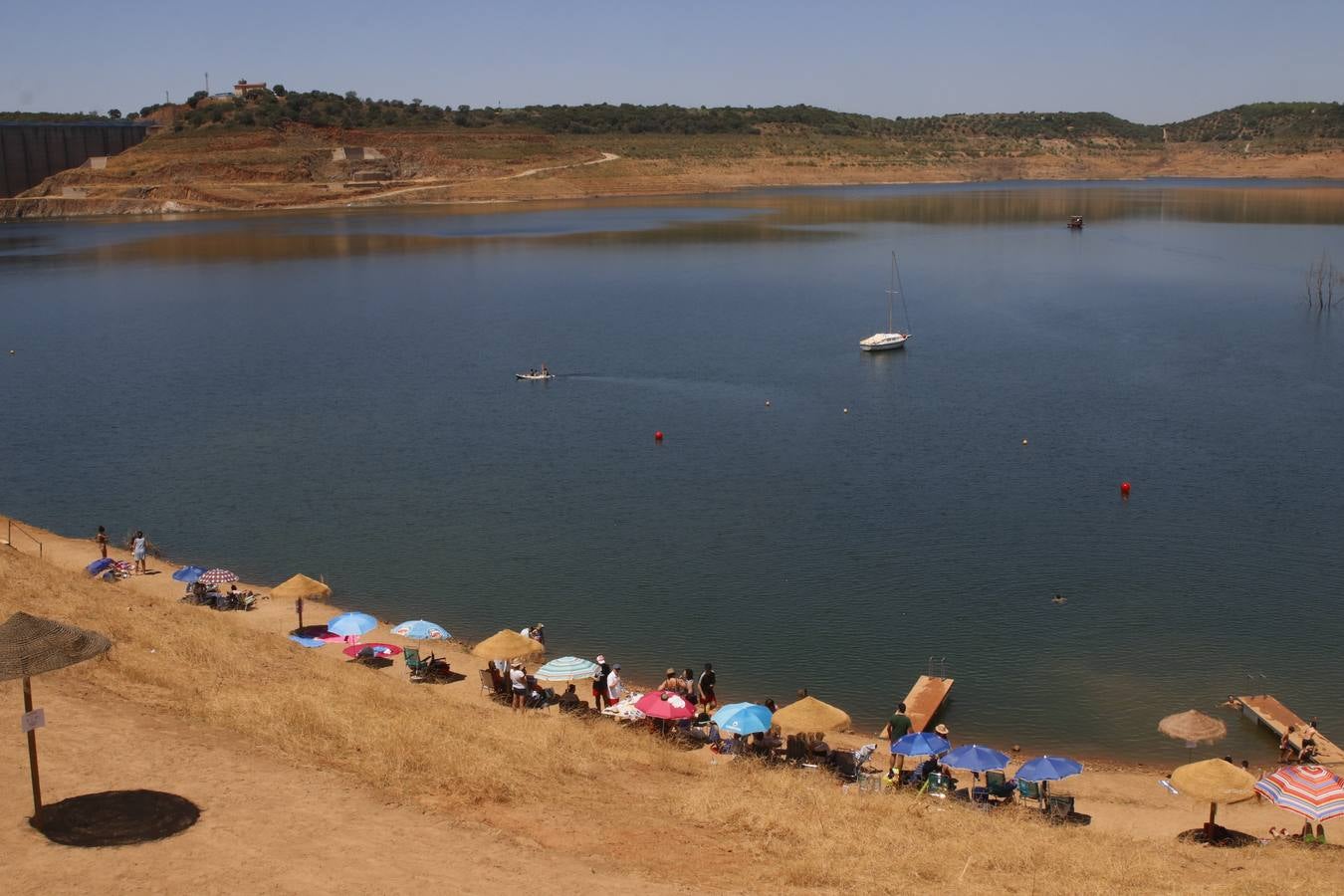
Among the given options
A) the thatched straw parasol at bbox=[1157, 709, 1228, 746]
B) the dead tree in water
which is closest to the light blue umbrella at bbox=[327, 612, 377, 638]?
the thatched straw parasol at bbox=[1157, 709, 1228, 746]

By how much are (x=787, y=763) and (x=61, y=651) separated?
1259 cm

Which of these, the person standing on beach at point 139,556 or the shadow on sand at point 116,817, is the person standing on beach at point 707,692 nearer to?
the shadow on sand at point 116,817

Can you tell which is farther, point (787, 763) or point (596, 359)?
point (596, 359)

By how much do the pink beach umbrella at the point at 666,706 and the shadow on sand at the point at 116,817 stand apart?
9659 mm

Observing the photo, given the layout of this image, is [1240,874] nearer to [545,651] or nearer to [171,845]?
[171,845]

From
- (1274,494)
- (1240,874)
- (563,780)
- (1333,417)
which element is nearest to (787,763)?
(563,780)

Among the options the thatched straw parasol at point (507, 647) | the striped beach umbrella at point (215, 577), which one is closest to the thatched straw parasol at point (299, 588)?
the striped beach umbrella at point (215, 577)

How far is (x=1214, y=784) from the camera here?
67.9ft

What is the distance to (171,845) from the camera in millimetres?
14961

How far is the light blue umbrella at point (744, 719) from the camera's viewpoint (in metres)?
23.2

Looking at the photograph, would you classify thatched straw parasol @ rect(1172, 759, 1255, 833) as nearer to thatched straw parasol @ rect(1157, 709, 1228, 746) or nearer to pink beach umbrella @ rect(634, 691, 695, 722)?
thatched straw parasol @ rect(1157, 709, 1228, 746)

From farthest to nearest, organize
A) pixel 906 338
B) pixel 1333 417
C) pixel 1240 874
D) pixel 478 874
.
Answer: pixel 906 338, pixel 1333 417, pixel 1240 874, pixel 478 874

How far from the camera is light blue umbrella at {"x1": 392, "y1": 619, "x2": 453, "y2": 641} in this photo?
29109mm

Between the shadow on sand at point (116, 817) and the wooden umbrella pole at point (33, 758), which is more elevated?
the wooden umbrella pole at point (33, 758)
